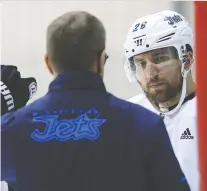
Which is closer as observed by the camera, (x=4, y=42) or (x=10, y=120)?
(x=10, y=120)

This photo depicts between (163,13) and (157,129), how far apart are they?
1.36m

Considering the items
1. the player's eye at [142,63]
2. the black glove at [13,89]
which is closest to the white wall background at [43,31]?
the player's eye at [142,63]

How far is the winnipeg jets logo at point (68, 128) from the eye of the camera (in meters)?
1.83

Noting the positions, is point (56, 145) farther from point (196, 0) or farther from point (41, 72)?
point (41, 72)

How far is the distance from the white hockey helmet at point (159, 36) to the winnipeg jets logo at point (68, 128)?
3.71 ft

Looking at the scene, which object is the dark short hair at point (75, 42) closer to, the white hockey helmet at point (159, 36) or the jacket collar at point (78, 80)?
the jacket collar at point (78, 80)

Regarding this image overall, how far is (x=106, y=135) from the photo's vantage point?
1.83 meters

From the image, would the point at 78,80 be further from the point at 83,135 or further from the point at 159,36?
the point at 159,36

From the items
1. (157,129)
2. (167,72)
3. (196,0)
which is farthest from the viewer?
(167,72)

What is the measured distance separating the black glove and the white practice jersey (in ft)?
2.30

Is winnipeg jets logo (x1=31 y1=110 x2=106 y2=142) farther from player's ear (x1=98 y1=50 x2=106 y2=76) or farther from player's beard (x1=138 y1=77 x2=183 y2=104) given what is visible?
player's beard (x1=138 y1=77 x2=183 y2=104)

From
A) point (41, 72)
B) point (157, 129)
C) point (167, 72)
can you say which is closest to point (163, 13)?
point (167, 72)

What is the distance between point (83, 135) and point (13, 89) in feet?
2.06

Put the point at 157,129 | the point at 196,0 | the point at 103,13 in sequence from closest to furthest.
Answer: the point at 196,0
the point at 157,129
the point at 103,13
